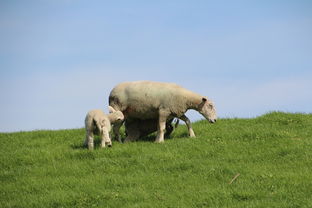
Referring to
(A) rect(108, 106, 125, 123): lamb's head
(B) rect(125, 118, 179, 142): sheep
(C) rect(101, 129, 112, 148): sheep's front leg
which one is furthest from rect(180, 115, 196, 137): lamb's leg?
(C) rect(101, 129, 112, 148): sheep's front leg

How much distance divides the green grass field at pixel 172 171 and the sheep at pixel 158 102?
985 mm

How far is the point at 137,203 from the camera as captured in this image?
1720cm

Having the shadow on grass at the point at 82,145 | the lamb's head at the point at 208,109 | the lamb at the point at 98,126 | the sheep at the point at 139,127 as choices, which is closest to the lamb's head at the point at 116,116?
the lamb at the point at 98,126

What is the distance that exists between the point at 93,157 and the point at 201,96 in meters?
5.55

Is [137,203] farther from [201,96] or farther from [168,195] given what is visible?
[201,96]

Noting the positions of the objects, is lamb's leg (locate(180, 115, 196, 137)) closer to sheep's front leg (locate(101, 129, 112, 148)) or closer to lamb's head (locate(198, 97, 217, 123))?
lamb's head (locate(198, 97, 217, 123))

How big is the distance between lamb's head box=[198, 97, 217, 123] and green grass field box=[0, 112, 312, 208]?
71 centimetres

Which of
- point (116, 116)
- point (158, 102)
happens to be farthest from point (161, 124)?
point (116, 116)

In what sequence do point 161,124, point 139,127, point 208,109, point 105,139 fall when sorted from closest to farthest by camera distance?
point 105,139
point 161,124
point 208,109
point 139,127

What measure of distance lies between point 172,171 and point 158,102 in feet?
16.1

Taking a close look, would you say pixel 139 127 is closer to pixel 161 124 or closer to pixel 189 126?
pixel 161 124

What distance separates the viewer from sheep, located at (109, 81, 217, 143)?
79.9ft

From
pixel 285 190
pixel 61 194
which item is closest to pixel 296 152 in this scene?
pixel 285 190

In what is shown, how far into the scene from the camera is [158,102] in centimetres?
2434
